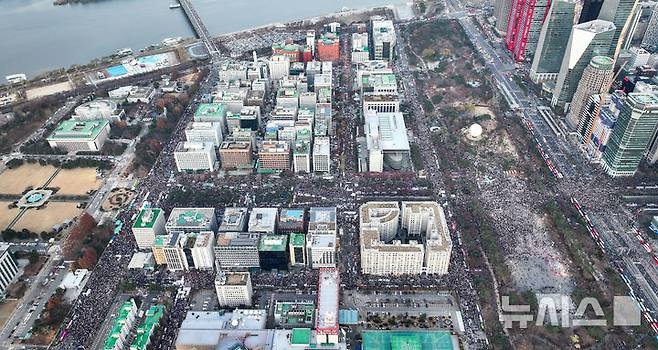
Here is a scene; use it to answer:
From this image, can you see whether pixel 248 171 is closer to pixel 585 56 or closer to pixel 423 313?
pixel 423 313

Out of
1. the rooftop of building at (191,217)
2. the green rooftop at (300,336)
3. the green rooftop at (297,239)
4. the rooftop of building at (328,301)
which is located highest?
the rooftop of building at (191,217)

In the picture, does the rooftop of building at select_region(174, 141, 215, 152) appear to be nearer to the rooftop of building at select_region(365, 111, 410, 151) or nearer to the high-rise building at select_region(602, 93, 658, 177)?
the rooftop of building at select_region(365, 111, 410, 151)

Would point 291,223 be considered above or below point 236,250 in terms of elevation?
below

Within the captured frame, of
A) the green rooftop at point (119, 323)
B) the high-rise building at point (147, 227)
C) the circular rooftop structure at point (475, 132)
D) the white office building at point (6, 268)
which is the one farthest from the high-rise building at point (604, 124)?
the white office building at point (6, 268)

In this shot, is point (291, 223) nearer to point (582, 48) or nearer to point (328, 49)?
point (582, 48)

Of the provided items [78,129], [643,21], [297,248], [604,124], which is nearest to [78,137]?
[78,129]

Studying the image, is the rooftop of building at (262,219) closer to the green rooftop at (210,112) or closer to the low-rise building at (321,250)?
the low-rise building at (321,250)

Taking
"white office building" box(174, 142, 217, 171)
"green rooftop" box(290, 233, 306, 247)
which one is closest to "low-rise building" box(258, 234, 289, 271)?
"green rooftop" box(290, 233, 306, 247)
